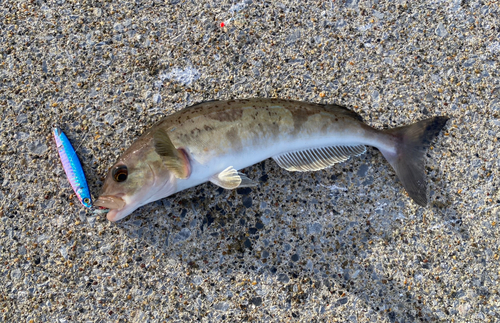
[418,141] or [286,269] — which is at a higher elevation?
[418,141]

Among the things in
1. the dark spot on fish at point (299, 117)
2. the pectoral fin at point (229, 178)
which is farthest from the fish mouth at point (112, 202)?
the dark spot on fish at point (299, 117)

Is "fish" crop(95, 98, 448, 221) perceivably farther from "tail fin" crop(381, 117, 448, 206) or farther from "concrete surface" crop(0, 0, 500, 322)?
"concrete surface" crop(0, 0, 500, 322)

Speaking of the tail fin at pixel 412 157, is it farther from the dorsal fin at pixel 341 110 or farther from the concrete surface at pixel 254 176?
the dorsal fin at pixel 341 110

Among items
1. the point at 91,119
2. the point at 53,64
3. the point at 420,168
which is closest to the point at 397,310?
the point at 420,168

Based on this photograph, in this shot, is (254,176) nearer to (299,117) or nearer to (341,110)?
(299,117)

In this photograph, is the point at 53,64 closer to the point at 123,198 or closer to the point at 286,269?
the point at 123,198

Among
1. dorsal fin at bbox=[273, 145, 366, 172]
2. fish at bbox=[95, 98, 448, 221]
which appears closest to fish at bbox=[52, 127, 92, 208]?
fish at bbox=[95, 98, 448, 221]

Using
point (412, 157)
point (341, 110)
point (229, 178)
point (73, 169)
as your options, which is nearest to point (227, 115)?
point (229, 178)
